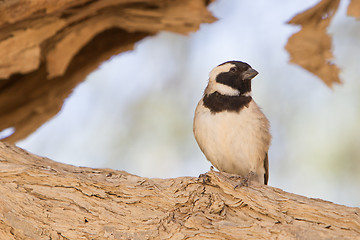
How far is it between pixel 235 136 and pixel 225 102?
0.31m

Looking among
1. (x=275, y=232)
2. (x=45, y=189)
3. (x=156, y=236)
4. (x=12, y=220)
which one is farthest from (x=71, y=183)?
(x=275, y=232)

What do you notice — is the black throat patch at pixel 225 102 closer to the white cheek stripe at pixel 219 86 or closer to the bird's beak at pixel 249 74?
the white cheek stripe at pixel 219 86

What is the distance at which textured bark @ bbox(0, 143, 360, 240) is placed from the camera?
3521 millimetres

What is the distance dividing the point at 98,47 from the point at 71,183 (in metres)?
2.02

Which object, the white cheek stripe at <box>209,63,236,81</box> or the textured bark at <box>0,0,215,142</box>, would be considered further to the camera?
the white cheek stripe at <box>209,63,236,81</box>

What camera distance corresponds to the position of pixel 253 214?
3668 millimetres

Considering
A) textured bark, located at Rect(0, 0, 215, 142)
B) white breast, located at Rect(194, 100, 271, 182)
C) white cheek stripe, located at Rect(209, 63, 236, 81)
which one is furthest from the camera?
white cheek stripe, located at Rect(209, 63, 236, 81)

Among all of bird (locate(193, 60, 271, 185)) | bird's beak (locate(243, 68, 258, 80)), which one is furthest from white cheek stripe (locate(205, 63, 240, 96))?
bird's beak (locate(243, 68, 258, 80))

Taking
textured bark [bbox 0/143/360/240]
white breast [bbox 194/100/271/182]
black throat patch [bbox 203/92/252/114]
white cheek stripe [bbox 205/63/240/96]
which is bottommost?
textured bark [bbox 0/143/360/240]

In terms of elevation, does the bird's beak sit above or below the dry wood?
below

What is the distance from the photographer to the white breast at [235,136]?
14.9 feet

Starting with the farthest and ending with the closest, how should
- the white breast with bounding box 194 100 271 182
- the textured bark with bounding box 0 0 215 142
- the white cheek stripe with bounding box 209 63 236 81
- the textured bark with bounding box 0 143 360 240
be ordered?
the white cheek stripe with bounding box 209 63 236 81
the textured bark with bounding box 0 0 215 142
the white breast with bounding box 194 100 271 182
the textured bark with bounding box 0 143 360 240

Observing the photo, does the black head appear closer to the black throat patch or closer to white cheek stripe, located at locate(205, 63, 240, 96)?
white cheek stripe, located at locate(205, 63, 240, 96)

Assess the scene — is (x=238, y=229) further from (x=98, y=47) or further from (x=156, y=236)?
(x=98, y=47)
